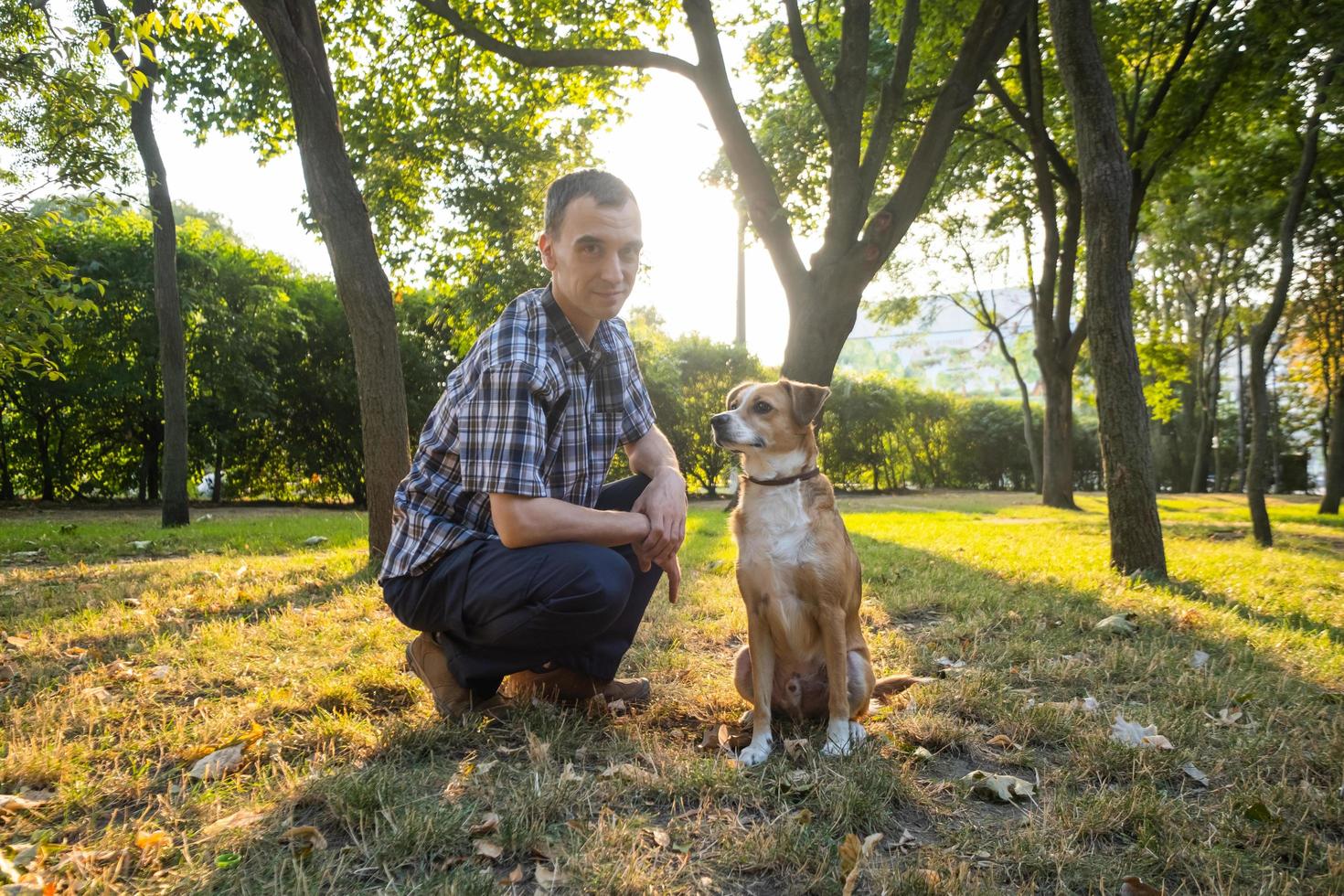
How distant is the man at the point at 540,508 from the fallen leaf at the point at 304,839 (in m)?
0.84

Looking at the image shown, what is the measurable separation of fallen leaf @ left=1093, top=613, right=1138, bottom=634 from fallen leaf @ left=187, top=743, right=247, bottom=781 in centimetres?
429

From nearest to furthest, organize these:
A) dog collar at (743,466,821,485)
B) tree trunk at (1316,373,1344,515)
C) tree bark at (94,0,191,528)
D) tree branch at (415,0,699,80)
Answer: dog collar at (743,466,821,485) < tree branch at (415,0,699,80) < tree bark at (94,0,191,528) < tree trunk at (1316,373,1344,515)

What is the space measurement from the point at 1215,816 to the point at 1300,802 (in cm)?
29

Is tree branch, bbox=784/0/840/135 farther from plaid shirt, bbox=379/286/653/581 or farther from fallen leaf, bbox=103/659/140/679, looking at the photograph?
fallen leaf, bbox=103/659/140/679

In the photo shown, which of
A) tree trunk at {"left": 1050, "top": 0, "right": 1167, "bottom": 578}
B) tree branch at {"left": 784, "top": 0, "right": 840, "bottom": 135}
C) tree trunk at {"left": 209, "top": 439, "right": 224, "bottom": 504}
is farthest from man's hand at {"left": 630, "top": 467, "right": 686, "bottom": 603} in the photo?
tree trunk at {"left": 209, "top": 439, "right": 224, "bottom": 504}

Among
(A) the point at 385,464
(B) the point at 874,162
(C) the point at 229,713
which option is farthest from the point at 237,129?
(C) the point at 229,713

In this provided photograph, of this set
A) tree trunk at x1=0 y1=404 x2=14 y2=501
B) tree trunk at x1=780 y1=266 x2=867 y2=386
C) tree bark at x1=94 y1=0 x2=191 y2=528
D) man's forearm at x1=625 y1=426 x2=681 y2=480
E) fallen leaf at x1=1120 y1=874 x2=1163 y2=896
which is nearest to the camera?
fallen leaf at x1=1120 y1=874 x2=1163 y2=896

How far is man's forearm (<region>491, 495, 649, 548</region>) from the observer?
251 centimetres

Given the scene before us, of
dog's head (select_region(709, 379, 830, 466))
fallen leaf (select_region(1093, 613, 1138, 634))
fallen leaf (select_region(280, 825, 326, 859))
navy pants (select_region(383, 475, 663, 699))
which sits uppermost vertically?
dog's head (select_region(709, 379, 830, 466))

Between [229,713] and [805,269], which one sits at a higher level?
[805,269]

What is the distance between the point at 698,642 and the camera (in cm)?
418

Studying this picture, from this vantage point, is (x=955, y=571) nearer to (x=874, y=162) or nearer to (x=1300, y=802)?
(x=1300, y=802)

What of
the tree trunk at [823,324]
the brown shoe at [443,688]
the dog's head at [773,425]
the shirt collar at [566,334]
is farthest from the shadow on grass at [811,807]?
the tree trunk at [823,324]

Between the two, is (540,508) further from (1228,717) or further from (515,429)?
(1228,717)
